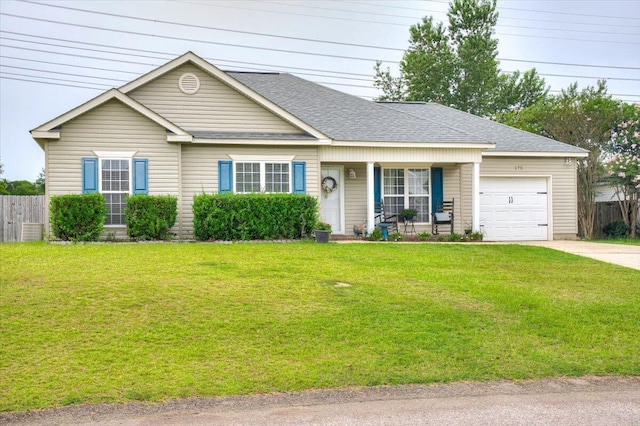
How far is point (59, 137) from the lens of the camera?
14.6 metres

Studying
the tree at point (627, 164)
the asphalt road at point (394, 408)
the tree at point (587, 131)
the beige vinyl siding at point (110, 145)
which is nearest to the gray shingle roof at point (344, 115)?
the beige vinyl siding at point (110, 145)

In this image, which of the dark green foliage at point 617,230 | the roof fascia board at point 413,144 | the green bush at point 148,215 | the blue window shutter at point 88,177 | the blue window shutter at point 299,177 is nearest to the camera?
the green bush at point 148,215

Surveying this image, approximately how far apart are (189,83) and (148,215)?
4089 millimetres

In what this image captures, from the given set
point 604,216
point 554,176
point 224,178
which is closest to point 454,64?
point 604,216

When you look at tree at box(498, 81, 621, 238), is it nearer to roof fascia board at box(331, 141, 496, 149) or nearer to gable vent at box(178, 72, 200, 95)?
roof fascia board at box(331, 141, 496, 149)

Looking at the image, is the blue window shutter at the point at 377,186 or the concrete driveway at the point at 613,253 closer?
the concrete driveway at the point at 613,253

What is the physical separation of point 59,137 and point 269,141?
17.4ft

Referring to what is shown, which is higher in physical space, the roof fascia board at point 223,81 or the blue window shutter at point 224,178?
the roof fascia board at point 223,81

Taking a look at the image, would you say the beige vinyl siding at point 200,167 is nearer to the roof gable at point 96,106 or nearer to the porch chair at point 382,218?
the roof gable at point 96,106

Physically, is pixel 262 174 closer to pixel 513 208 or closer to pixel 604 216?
pixel 513 208

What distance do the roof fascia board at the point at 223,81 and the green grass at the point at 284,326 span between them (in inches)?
244

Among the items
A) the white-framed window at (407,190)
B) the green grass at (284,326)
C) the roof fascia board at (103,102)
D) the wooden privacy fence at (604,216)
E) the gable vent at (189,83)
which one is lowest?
the green grass at (284,326)

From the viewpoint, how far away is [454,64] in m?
40.1

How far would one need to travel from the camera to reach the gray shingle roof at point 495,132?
1941cm
